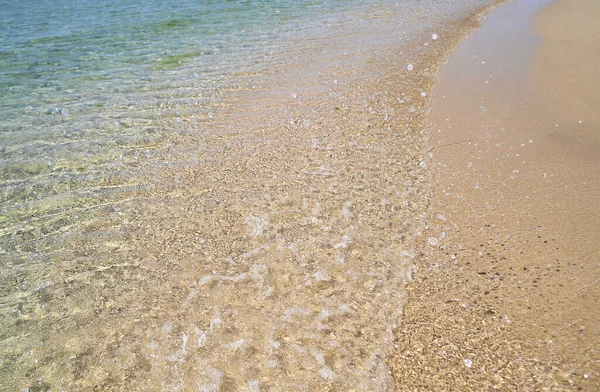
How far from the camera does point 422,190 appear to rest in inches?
171

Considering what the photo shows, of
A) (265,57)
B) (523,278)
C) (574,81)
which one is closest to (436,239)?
(523,278)

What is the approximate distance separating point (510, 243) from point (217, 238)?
2.66 meters

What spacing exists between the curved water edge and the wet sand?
0.24 metres

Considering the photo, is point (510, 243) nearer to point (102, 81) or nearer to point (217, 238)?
point (217, 238)

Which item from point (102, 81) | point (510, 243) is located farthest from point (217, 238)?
point (102, 81)

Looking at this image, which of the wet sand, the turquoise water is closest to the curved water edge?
the turquoise water

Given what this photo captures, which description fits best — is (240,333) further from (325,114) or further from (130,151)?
(325,114)

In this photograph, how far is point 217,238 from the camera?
12.8ft

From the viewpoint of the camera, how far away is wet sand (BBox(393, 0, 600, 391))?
8.84 ft

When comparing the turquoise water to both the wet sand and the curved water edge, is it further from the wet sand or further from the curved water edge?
the wet sand

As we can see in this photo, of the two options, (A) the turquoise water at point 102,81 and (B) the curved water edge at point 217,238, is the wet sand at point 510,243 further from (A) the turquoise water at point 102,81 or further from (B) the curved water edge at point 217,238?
(A) the turquoise water at point 102,81

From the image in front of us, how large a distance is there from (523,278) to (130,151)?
477cm

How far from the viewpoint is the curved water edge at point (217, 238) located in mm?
2893

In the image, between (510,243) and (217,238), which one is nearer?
(510,243)
